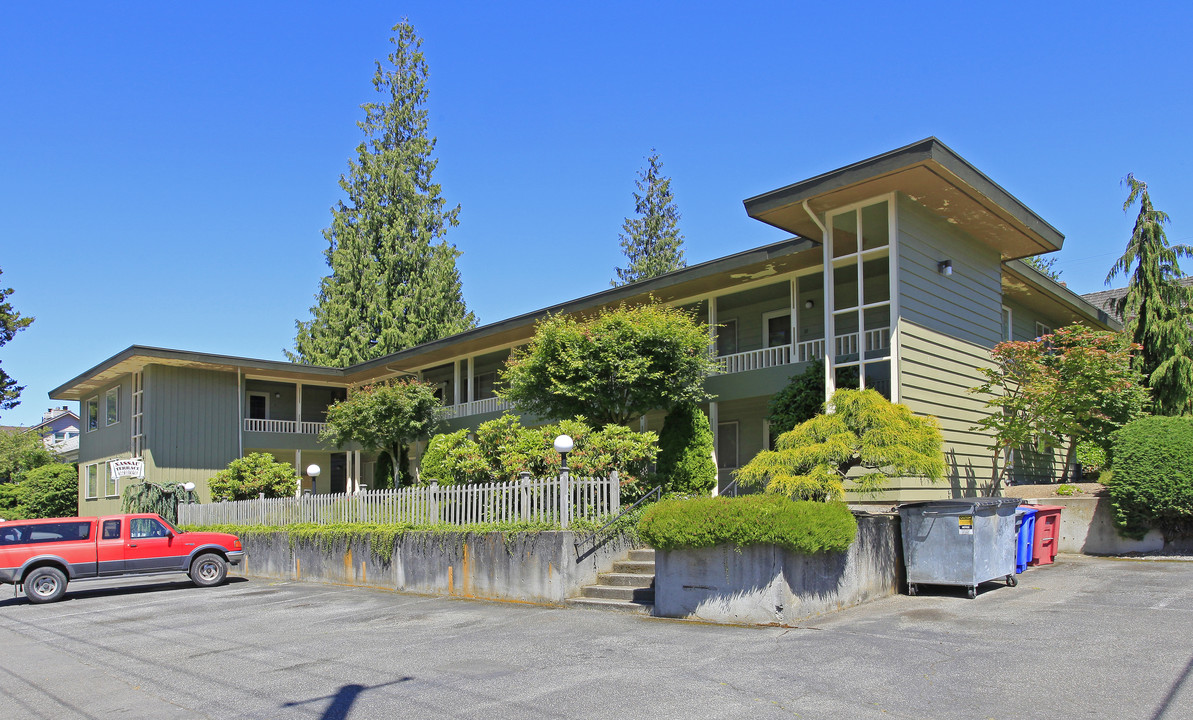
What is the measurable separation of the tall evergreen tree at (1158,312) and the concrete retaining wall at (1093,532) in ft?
27.4

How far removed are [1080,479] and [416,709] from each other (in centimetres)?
1626

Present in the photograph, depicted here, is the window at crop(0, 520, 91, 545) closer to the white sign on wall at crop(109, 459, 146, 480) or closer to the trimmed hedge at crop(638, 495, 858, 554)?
the white sign on wall at crop(109, 459, 146, 480)

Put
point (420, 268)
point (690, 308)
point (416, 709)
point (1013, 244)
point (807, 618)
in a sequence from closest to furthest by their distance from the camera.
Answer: point (416, 709) < point (807, 618) < point (1013, 244) < point (690, 308) < point (420, 268)

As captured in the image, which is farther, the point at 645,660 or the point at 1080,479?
the point at 1080,479

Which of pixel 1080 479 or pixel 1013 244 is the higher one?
pixel 1013 244

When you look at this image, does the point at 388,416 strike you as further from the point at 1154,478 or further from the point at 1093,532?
the point at 1154,478

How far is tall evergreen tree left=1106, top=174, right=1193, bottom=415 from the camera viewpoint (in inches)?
835

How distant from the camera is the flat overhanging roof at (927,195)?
46.1 feet

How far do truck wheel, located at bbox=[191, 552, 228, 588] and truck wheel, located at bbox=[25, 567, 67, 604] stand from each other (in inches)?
88.1

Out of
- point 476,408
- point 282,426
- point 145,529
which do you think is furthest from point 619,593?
point 282,426

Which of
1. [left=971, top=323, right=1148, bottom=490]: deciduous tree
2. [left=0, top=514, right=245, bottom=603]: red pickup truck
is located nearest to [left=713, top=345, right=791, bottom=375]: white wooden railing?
Answer: [left=971, top=323, right=1148, bottom=490]: deciduous tree

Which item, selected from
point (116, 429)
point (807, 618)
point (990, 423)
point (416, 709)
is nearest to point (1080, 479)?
point (990, 423)

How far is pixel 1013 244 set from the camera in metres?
18.0

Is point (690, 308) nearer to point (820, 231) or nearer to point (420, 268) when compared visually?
point (820, 231)
